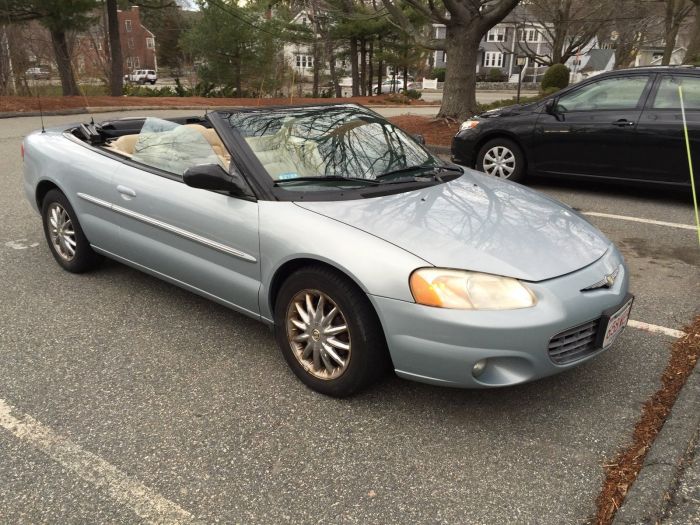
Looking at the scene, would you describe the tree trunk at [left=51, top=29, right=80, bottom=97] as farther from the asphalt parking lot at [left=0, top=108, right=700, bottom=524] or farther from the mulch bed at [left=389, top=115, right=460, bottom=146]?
the asphalt parking lot at [left=0, top=108, right=700, bottom=524]

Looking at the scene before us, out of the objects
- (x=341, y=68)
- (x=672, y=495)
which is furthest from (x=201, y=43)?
(x=672, y=495)

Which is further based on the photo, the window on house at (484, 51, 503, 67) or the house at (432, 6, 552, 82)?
the window on house at (484, 51, 503, 67)

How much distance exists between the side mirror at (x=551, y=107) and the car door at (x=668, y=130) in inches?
41.2

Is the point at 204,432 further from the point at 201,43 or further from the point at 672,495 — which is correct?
the point at 201,43

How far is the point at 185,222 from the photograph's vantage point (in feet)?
11.3

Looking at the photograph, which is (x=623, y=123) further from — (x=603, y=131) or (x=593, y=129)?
(x=593, y=129)

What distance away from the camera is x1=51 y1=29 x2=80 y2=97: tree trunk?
2273 cm

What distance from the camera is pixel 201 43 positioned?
33344 millimetres

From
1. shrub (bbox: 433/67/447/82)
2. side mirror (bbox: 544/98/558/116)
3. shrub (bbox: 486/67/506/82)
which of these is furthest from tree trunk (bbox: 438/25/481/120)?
shrub (bbox: 433/67/447/82)

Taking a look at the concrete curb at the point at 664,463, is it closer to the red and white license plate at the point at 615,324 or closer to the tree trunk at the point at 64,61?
the red and white license plate at the point at 615,324

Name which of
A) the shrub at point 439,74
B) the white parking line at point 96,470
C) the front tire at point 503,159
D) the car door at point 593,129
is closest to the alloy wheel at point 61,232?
the white parking line at point 96,470

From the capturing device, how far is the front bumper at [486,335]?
2.50 metres

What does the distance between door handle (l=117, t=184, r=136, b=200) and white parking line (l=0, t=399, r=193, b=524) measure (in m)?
1.48

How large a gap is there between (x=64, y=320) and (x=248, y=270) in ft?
5.09
